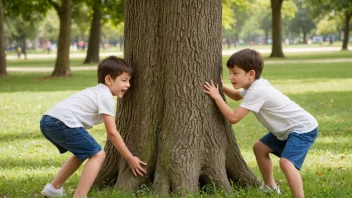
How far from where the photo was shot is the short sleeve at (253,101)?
525 centimetres

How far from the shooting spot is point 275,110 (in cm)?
531

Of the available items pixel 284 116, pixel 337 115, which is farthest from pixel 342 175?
pixel 337 115

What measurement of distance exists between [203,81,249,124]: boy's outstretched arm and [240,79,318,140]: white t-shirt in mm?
73

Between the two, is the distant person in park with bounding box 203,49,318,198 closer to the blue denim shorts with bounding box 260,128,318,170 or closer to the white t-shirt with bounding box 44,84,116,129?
the blue denim shorts with bounding box 260,128,318,170

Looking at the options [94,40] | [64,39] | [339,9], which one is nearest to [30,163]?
[64,39]

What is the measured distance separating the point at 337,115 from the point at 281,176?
586 cm

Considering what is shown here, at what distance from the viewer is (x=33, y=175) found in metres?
6.79

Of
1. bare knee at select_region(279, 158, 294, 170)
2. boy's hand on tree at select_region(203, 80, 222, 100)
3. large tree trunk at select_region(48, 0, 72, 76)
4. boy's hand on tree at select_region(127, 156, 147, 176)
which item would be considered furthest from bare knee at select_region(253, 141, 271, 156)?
large tree trunk at select_region(48, 0, 72, 76)

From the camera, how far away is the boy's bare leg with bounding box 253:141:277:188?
568 centimetres

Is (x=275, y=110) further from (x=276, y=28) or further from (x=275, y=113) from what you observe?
(x=276, y=28)

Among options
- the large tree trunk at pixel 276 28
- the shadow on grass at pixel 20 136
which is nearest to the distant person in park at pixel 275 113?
the shadow on grass at pixel 20 136

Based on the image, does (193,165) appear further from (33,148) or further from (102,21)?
(102,21)

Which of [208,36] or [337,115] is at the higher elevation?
[208,36]

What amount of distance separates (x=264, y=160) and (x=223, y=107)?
27.5 inches
